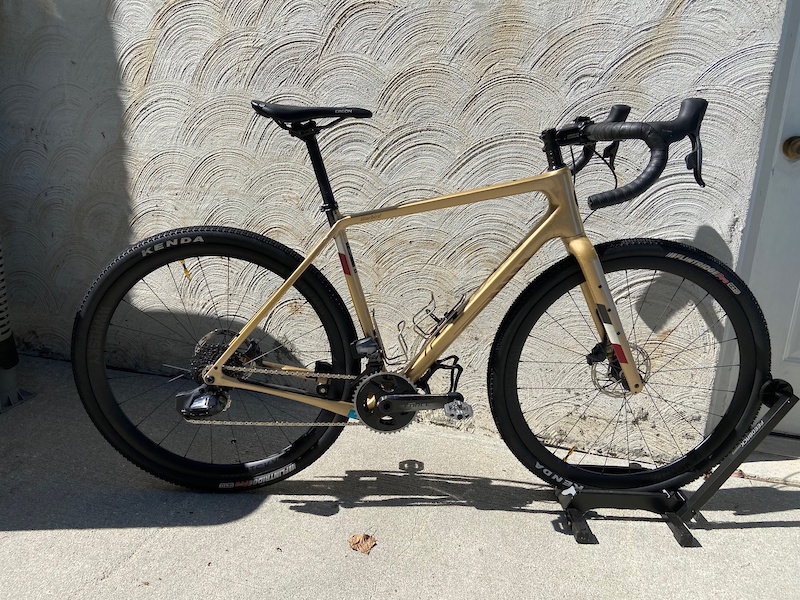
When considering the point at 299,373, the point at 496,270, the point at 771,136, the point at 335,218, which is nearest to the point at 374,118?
the point at 335,218

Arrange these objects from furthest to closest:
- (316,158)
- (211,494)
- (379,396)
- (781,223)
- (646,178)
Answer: (781,223) < (211,494) < (379,396) < (316,158) < (646,178)

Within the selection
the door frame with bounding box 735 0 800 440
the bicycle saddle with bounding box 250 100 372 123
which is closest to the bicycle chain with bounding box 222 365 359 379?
the bicycle saddle with bounding box 250 100 372 123

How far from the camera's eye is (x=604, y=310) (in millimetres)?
2180

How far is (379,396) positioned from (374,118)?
49.1 inches

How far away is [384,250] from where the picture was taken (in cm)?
281

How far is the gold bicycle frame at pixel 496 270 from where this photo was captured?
2117 millimetres

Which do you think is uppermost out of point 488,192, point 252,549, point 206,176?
point 488,192

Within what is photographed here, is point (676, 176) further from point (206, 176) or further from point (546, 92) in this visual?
point (206, 176)

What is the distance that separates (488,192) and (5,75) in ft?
8.72

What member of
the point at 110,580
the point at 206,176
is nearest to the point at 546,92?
the point at 206,176

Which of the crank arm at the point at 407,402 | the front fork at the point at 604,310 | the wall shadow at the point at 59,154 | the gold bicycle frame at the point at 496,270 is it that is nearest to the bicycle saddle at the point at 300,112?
the gold bicycle frame at the point at 496,270

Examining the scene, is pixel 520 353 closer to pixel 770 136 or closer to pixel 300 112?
pixel 300 112

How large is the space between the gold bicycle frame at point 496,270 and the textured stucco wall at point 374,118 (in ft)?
1.56

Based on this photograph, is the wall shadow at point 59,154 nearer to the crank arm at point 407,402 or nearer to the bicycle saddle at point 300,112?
the bicycle saddle at point 300,112
